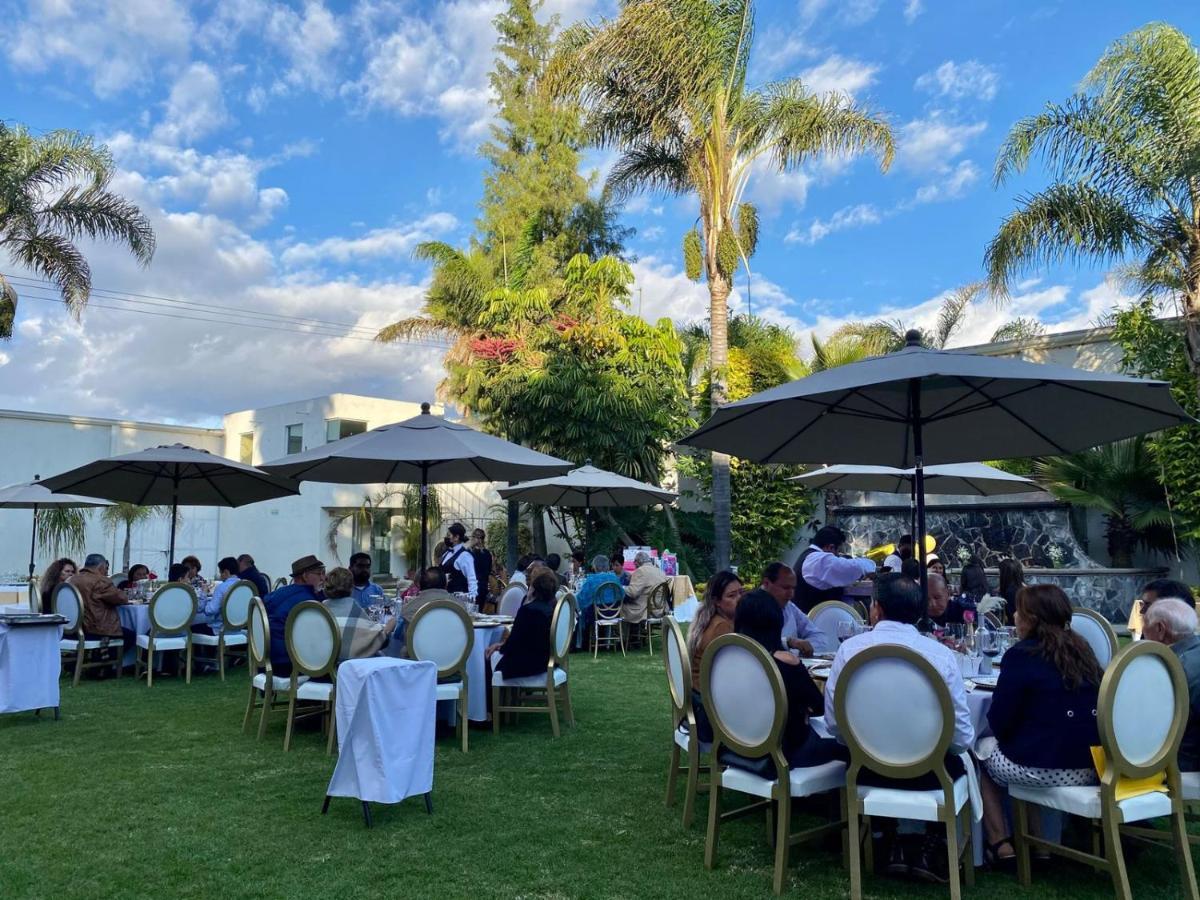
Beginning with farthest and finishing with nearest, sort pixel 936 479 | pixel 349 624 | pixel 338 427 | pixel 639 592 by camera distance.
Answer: pixel 338 427 < pixel 639 592 < pixel 936 479 < pixel 349 624

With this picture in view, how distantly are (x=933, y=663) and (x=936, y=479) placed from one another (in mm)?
7159

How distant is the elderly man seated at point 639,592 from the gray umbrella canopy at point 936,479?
2.20 m

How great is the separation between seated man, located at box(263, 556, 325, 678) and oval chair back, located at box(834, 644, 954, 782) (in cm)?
411

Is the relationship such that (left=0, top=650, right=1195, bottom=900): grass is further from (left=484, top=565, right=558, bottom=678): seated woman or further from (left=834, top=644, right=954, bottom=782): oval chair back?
(left=834, top=644, right=954, bottom=782): oval chair back

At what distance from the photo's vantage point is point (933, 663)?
3.56m

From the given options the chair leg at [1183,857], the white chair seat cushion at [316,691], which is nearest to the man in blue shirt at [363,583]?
the white chair seat cushion at [316,691]

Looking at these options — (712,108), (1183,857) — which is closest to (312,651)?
(1183,857)

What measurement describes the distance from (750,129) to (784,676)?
13.1m

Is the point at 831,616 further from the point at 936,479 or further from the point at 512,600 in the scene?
the point at 936,479

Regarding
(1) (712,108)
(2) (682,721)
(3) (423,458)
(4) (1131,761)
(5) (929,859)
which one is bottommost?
(5) (929,859)

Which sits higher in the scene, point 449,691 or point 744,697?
point 744,697

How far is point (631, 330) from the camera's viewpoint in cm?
1864

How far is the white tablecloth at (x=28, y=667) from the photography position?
22.9 ft

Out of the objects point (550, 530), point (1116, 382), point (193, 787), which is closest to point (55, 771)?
point (193, 787)
